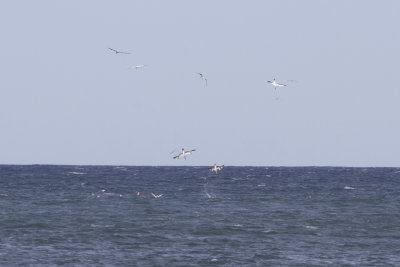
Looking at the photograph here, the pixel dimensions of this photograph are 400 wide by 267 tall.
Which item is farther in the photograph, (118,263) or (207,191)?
(207,191)

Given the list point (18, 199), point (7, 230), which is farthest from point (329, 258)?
point (18, 199)

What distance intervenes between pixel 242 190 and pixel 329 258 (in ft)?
204

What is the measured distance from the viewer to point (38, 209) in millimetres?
76500

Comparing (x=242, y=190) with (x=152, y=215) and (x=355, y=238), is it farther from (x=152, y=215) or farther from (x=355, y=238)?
(x=355, y=238)

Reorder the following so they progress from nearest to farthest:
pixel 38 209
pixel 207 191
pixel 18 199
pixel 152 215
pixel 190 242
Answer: pixel 190 242 → pixel 152 215 → pixel 38 209 → pixel 18 199 → pixel 207 191

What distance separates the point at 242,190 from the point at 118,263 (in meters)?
65.4

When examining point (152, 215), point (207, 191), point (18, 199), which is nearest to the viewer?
point (152, 215)

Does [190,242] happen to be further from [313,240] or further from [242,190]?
[242,190]

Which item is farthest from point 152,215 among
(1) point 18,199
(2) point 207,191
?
(2) point 207,191

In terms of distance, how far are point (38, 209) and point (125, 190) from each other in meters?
33.1

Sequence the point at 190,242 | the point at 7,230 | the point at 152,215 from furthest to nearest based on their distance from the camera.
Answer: the point at 152,215 < the point at 7,230 < the point at 190,242

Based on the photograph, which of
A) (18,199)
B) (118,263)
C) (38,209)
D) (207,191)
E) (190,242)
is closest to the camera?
(118,263)

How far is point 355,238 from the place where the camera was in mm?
56375

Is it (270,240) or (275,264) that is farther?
(270,240)
